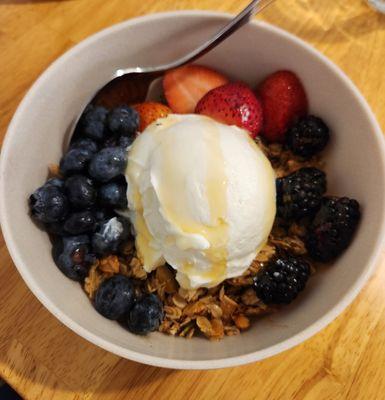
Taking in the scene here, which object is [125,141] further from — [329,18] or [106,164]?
[329,18]

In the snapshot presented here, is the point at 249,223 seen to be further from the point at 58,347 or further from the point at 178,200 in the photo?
the point at 58,347

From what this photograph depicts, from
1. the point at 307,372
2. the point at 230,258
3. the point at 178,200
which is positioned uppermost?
A: the point at 178,200

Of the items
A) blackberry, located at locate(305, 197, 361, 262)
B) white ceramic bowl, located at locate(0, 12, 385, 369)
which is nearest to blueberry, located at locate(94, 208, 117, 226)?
white ceramic bowl, located at locate(0, 12, 385, 369)

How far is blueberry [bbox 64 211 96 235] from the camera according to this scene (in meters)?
0.85

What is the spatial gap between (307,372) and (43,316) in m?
0.51

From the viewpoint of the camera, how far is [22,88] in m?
1.13

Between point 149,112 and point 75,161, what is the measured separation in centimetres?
20

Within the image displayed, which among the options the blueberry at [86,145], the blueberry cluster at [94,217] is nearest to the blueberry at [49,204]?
the blueberry cluster at [94,217]

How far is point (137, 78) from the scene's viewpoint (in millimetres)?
1036

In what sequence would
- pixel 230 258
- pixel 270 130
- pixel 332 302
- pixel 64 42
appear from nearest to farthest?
pixel 332 302
pixel 230 258
pixel 270 130
pixel 64 42

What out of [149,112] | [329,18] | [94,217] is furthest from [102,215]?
[329,18]

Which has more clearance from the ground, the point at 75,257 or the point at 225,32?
the point at 225,32

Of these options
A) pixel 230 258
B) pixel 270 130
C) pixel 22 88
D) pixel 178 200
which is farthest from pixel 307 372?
pixel 22 88

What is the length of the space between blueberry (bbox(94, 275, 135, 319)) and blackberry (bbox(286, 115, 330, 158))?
1.46 ft
